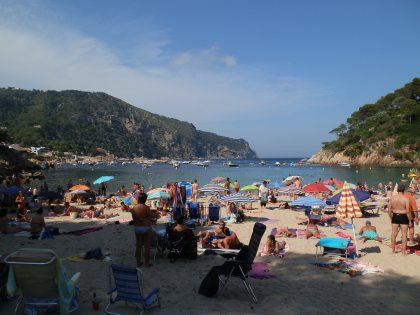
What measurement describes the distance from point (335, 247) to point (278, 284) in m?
2.60

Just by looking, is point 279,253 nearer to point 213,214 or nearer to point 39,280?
point 213,214

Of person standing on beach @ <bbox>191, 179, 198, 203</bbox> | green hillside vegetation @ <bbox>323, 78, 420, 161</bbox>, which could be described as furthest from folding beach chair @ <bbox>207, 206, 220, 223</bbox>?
green hillside vegetation @ <bbox>323, 78, 420, 161</bbox>

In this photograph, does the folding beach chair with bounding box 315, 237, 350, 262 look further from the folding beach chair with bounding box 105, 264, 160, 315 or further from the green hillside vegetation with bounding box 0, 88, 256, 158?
the green hillside vegetation with bounding box 0, 88, 256, 158

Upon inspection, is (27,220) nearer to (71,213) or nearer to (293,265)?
(71,213)

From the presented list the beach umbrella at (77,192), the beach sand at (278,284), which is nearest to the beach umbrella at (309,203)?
the beach sand at (278,284)

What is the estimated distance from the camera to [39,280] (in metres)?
4.42

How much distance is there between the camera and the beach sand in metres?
5.29

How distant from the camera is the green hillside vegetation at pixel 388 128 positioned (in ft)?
230

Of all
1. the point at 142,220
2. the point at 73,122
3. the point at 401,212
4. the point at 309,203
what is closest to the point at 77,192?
the point at 309,203

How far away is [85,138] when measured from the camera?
152 meters

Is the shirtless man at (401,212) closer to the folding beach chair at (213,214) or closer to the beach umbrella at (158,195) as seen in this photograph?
the folding beach chair at (213,214)

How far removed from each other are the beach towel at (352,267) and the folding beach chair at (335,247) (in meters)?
0.41

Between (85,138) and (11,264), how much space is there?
156 m

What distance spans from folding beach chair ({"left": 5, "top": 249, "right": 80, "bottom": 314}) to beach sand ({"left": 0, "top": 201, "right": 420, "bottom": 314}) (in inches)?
18.4
